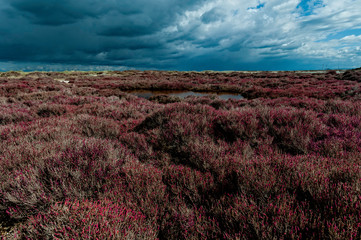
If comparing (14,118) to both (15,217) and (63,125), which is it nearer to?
(63,125)

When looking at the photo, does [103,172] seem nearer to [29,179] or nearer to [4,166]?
[29,179]

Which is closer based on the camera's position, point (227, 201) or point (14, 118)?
point (227, 201)

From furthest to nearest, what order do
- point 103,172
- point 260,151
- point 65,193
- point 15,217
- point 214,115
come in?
point 214,115 < point 260,151 < point 103,172 < point 65,193 < point 15,217

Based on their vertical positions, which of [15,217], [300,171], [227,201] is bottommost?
[15,217]

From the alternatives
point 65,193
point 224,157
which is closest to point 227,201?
point 224,157

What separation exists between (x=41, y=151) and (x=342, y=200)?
462 centimetres

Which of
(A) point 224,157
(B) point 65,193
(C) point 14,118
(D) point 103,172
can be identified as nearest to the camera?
(B) point 65,193

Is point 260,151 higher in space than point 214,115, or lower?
lower

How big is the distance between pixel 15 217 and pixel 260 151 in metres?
4.09

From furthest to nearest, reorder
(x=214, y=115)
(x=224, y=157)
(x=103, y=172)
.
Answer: (x=214, y=115), (x=224, y=157), (x=103, y=172)

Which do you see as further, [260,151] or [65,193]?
[260,151]

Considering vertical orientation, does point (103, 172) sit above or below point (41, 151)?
below

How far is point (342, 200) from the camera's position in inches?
71.4

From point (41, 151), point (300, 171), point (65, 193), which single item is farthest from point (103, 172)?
point (300, 171)
